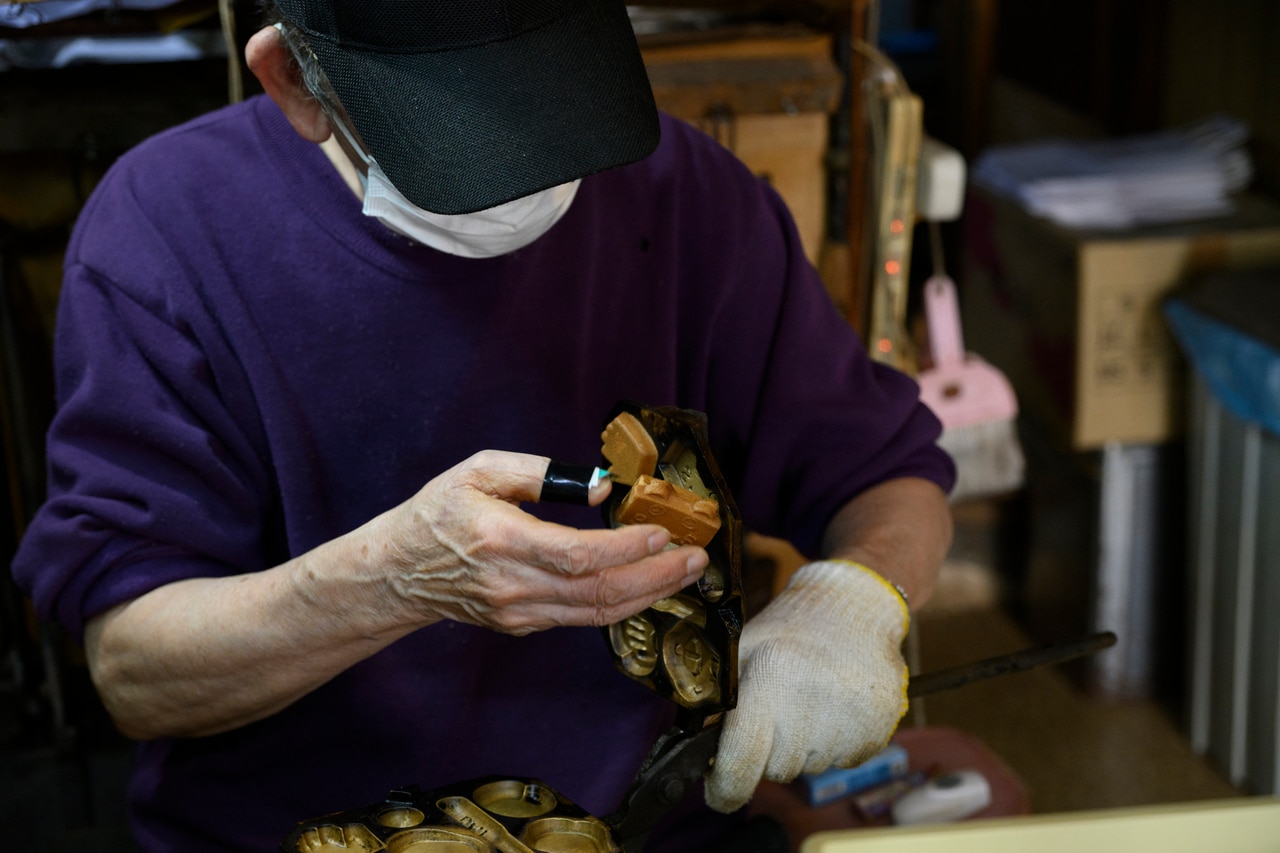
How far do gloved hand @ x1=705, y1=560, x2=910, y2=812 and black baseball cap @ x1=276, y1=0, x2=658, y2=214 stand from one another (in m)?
0.45

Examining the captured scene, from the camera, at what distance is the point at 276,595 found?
1.05 m

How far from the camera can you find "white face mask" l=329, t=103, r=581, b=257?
3.57 ft

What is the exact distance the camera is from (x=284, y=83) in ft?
3.45

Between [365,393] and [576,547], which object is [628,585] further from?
[365,393]

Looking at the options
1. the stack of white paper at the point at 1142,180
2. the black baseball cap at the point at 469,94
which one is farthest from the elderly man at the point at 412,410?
the stack of white paper at the point at 1142,180

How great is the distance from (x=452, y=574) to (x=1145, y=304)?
6.36 ft

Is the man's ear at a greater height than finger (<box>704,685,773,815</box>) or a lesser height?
greater

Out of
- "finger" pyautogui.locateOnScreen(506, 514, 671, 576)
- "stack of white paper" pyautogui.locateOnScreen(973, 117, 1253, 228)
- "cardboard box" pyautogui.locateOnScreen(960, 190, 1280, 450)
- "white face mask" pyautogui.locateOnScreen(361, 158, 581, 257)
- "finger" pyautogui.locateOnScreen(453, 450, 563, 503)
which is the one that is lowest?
"cardboard box" pyautogui.locateOnScreen(960, 190, 1280, 450)

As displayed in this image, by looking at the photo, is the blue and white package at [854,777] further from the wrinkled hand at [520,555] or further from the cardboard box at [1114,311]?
the cardboard box at [1114,311]

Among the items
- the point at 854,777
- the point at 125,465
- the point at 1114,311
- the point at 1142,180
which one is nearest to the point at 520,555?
the point at 125,465

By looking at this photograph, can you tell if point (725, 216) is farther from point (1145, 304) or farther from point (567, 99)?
point (1145, 304)

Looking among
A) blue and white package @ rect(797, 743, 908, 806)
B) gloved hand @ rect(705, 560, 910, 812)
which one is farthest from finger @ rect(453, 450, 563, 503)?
blue and white package @ rect(797, 743, 908, 806)

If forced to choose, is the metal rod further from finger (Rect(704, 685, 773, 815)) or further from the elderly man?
finger (Rect(704, 685, 773, 815))

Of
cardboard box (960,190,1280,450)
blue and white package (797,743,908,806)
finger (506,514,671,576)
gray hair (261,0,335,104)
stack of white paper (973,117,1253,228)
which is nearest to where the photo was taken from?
finger (506,514,671,576)
